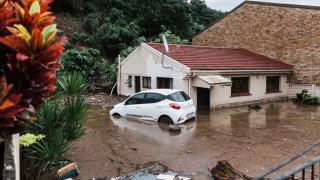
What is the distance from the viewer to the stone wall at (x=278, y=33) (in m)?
23.2

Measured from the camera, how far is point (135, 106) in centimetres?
1566

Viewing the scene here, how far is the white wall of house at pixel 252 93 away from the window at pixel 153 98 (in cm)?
554

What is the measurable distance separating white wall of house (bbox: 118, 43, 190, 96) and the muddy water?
2.84 m

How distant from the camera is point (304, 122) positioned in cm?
1524

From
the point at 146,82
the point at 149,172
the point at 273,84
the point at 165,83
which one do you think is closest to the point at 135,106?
the point at 165,83

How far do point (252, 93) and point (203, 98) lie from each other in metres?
4.29

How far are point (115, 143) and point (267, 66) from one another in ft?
50.2

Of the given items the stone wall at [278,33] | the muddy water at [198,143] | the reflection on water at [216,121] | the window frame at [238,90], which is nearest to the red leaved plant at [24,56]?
the muddy water at [198,143]

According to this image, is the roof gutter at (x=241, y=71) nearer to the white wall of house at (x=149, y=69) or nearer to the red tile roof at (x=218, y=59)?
the red tile roof at (x=218, y=59)

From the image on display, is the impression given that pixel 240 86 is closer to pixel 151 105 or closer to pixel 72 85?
pixel 151 105

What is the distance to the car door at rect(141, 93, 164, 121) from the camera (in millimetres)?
14625

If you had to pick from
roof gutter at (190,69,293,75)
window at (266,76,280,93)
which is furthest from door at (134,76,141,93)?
window at (266,76,280,93)

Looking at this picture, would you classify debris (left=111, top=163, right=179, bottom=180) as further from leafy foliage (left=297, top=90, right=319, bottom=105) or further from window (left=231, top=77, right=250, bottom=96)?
leafy foliage (left=297, top=90, right=319, bottom=105)

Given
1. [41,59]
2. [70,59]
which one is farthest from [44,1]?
[70,59]
